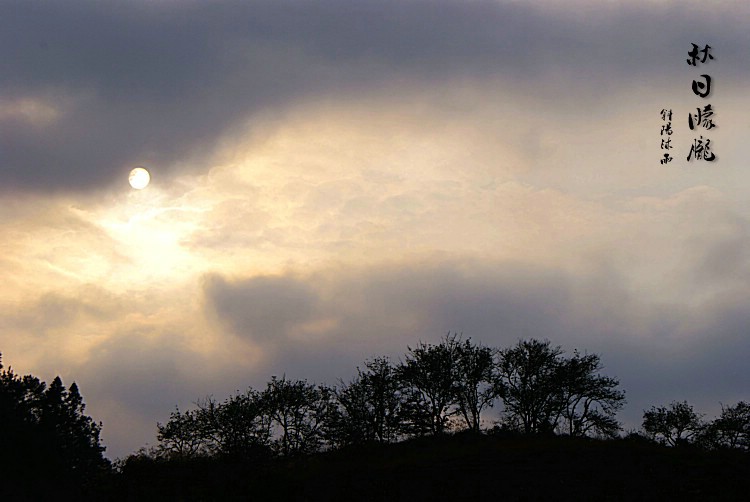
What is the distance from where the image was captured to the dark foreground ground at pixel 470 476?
46.6m

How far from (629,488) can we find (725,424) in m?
56.4

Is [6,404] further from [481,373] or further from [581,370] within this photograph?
[581,370]

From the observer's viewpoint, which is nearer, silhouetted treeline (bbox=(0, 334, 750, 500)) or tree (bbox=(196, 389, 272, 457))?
silhouetted treeline (bbox=(0, 334, 750, 500))

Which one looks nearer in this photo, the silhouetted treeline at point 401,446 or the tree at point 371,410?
the silhouetted treeline at point 401,446

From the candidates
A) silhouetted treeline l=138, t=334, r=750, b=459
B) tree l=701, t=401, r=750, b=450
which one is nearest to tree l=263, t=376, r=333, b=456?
silhouetted treeline l=138, t=334, r=750, b=459

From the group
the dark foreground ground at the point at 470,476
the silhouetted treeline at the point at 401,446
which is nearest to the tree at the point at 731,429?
the silhouetted treeline at the point at 401,446

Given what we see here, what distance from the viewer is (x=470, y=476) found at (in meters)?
49.1

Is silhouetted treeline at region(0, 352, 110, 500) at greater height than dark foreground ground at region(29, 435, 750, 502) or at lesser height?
greater

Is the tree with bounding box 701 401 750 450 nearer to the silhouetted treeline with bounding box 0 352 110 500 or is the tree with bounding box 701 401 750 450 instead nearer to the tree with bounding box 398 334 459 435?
the tree with bounding box 398 334 459 435

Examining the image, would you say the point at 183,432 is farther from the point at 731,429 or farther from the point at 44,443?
the point at 731,429

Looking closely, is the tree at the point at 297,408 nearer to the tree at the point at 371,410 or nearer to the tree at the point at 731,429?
the tree at the point at 371,410

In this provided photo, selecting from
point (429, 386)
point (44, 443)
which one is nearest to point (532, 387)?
point (429, 386)

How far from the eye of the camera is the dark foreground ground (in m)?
46.6

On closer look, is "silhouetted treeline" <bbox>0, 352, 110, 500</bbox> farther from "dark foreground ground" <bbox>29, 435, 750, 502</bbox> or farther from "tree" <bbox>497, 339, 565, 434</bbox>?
"tree" <bbox>497, 339, 565, 434</bbox>
